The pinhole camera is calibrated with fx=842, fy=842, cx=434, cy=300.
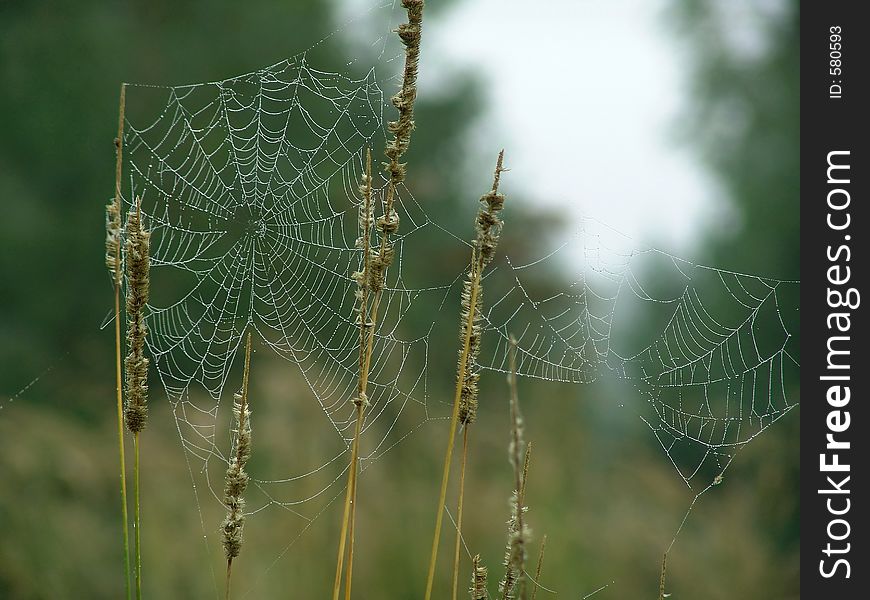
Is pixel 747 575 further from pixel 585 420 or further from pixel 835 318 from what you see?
pixel 835 318

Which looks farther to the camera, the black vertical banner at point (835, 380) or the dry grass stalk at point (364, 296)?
the black vertical banner at point (835, 380)

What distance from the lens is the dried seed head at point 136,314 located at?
1.36m

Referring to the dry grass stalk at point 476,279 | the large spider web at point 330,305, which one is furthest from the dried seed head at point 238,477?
the large spider web at point 330,305

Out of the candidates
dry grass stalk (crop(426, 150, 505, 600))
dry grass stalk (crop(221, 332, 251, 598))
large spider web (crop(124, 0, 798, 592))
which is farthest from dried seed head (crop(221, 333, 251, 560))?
large spider web (crop(124, 0, 798, 592))

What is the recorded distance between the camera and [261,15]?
11.0 m

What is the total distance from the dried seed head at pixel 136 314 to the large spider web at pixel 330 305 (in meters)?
1.99

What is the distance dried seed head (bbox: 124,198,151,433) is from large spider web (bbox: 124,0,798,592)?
199cm

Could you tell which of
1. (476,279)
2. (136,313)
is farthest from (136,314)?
(476,279)

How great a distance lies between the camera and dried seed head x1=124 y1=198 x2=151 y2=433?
1.36 meters

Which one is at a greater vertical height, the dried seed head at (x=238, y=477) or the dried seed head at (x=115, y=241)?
the dried seed head at (x=115, y=241)

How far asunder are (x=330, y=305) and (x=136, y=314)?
5.37 m

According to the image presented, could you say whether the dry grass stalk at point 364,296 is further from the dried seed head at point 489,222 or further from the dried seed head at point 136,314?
the dried seed head at point 136,314

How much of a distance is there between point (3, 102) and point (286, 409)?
269 inches

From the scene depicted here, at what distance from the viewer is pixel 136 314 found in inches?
54.4
